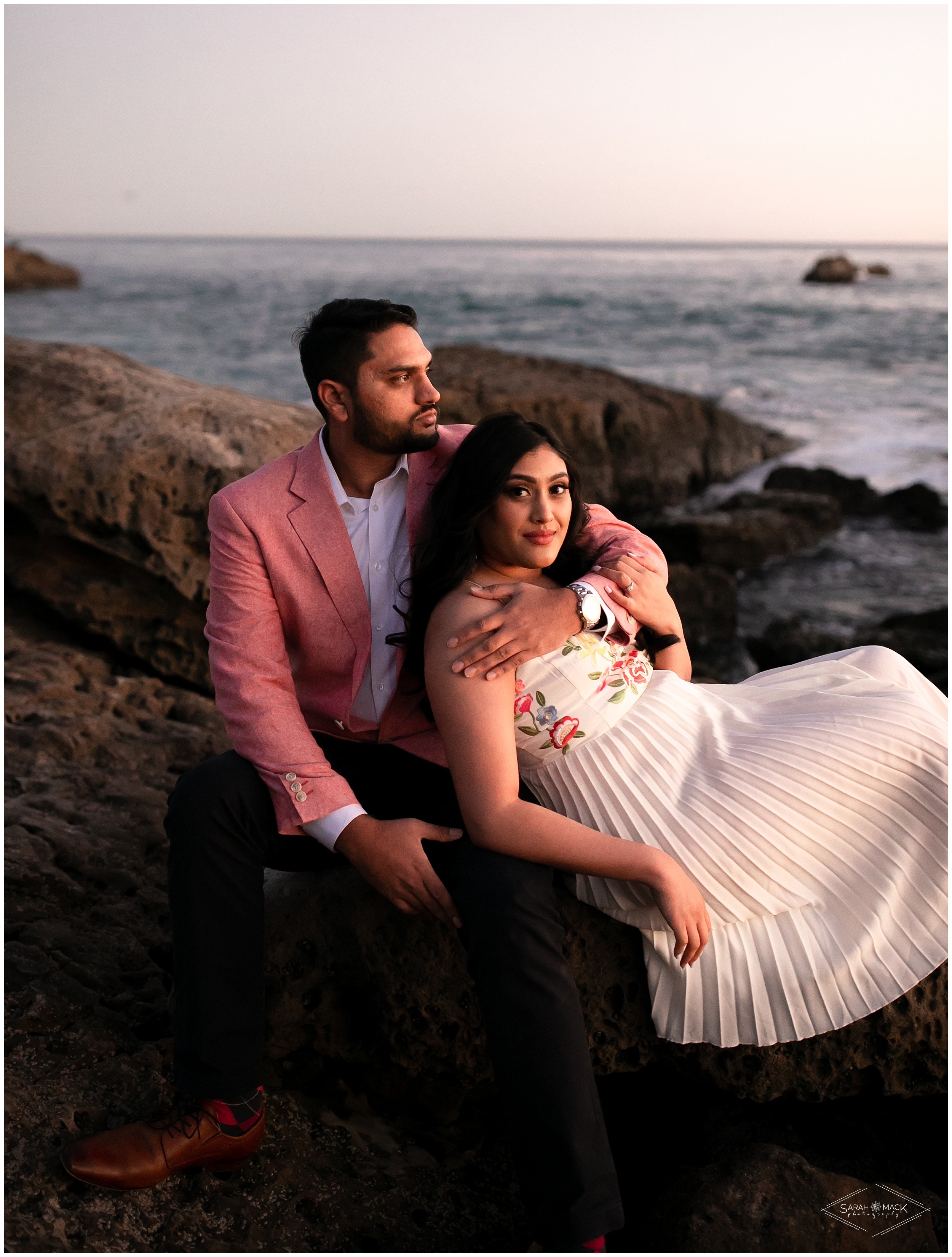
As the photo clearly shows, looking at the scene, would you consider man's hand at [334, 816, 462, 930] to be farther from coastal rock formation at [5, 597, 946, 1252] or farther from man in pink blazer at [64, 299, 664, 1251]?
coastal rock formation at [5, 597, 946, 1252]

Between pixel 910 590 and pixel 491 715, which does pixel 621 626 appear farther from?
pixel 910 590

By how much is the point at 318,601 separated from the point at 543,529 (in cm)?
71

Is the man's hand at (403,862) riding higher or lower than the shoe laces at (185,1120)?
higher

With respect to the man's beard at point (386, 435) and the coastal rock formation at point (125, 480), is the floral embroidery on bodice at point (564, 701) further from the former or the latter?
the coastal rock formation at point (125, 480)

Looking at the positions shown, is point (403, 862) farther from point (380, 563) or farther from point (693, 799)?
point (380, 563)

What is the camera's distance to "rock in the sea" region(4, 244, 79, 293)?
4000cm

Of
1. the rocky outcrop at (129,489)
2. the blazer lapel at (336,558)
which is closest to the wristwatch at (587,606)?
the blazer lapel at (336,558)

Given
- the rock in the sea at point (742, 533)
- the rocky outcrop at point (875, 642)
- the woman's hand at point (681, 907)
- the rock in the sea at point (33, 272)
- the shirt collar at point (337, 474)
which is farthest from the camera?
the rock in the sea at point (33, 272)

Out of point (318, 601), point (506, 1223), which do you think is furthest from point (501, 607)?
point (506, 1223)

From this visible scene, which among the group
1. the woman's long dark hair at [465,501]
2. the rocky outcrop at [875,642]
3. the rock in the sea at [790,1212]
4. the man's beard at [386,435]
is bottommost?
the rock in the sea at [790,1212]

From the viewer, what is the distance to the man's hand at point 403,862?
2.42 meters

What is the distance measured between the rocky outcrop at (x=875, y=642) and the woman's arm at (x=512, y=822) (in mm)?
4735

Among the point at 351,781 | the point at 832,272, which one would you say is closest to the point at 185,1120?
the point at 351,781

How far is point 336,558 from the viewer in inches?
112
